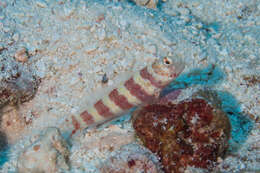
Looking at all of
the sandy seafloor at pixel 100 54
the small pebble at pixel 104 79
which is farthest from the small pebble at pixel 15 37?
the small pebble at pixel 104 79

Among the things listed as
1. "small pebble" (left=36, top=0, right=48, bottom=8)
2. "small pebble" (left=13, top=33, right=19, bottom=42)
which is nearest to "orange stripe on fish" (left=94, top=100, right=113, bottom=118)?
"small pebble" (left=13, top=33, right=19, bottom=42)

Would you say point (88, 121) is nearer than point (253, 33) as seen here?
Yes

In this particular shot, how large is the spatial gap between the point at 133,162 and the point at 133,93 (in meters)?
Answer: 0.84

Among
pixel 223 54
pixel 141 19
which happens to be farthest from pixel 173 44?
pixel 223 54

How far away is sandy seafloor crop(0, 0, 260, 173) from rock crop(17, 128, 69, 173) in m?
0.43

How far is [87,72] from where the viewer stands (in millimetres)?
4160

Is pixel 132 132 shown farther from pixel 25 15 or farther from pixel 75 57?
pixel 25 15

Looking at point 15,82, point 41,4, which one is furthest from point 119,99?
point 41,4

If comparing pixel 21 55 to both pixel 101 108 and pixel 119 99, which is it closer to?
pixel 101 108

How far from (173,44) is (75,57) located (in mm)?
1739

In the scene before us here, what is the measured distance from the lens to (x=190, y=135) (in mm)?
2656

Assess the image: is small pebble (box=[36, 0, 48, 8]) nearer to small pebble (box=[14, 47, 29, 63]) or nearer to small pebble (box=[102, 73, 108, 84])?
small pebble (box=[14, 47, 29, 63])

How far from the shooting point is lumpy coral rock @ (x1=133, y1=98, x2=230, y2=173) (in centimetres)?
264

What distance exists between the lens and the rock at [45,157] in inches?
117
